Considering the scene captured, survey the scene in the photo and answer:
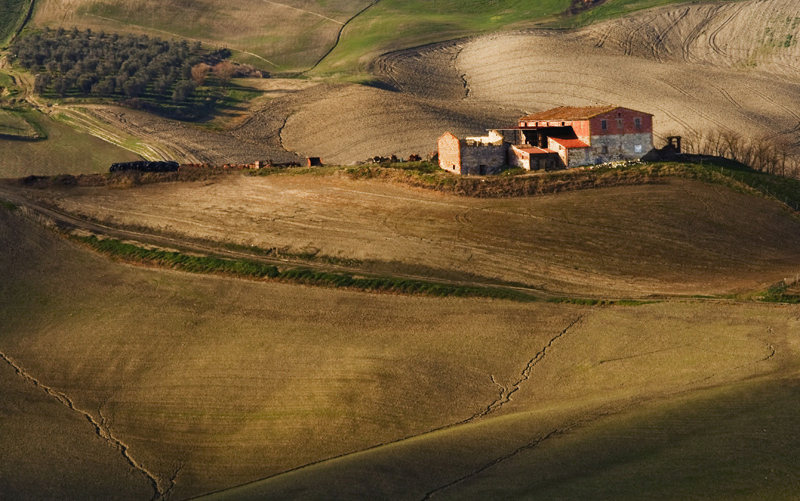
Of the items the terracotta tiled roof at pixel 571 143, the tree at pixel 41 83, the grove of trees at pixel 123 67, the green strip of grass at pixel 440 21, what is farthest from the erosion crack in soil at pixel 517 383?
the tree at pixel 41 83

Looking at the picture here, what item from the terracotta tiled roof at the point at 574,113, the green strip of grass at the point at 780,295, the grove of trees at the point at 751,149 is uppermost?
the terracotta tiled roof at the point at 574,113

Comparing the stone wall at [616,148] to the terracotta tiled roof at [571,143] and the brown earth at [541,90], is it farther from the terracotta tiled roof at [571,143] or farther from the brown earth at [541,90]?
the brown earth at [541,90]

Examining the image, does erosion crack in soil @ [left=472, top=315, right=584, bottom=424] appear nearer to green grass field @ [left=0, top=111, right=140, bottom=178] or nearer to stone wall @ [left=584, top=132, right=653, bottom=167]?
stone wall @ [left=584, top=132, right=653, bottom=167]

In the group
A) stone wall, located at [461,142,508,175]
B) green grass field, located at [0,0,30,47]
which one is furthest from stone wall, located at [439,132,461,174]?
green grass field, located at [0,0,30,47]

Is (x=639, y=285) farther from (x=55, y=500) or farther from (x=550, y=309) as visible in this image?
(x=55, y=500)

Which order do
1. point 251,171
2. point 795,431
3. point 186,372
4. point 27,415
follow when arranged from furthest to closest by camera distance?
point 251,171
point 186,372
point 27,415
point 795,431

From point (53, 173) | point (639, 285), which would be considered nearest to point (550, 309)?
point (639, 285)
